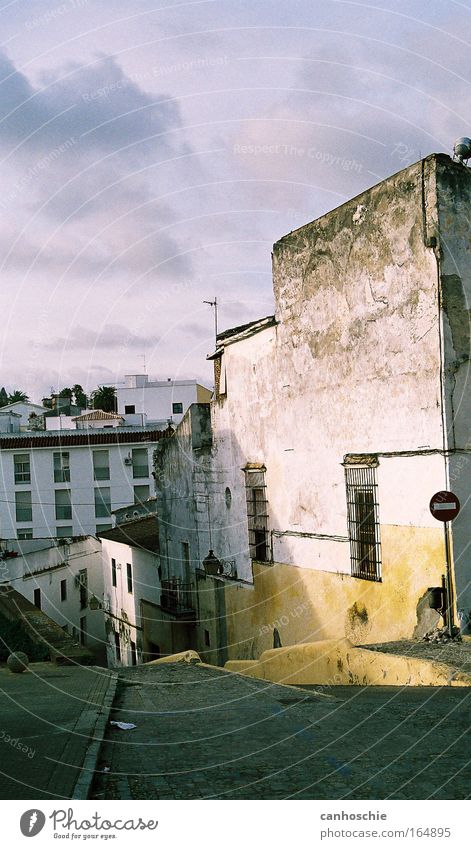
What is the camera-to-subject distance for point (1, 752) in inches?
271

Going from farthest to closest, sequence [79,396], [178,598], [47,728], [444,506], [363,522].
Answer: [79,396], [178,598], [363,522], [444,506], [47,728]

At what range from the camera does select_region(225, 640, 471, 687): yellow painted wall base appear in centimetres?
911

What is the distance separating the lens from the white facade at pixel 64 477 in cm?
4619

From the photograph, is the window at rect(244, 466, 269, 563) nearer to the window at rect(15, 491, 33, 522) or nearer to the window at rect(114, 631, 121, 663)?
the window at rect(114, 631, 121, 663)

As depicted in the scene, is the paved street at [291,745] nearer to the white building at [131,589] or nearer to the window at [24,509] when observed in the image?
the white building at [131,589]

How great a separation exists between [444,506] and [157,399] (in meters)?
42.1

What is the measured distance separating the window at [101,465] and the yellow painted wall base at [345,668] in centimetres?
3333

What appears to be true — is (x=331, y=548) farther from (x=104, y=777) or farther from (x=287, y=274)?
(x=104, y=777)

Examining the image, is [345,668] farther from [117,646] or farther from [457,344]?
[117,646]

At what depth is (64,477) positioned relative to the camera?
154 ft

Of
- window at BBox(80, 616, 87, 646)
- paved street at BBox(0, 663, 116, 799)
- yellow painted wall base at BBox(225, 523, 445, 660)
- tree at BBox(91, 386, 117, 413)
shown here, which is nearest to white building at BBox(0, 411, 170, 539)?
window at BBox(80, 616, 87, 646)

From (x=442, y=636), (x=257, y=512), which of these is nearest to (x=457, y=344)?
(x=442, y=636)

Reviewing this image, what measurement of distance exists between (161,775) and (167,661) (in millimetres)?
8530

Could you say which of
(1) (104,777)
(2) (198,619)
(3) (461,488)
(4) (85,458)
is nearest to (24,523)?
(4) (85,458)
